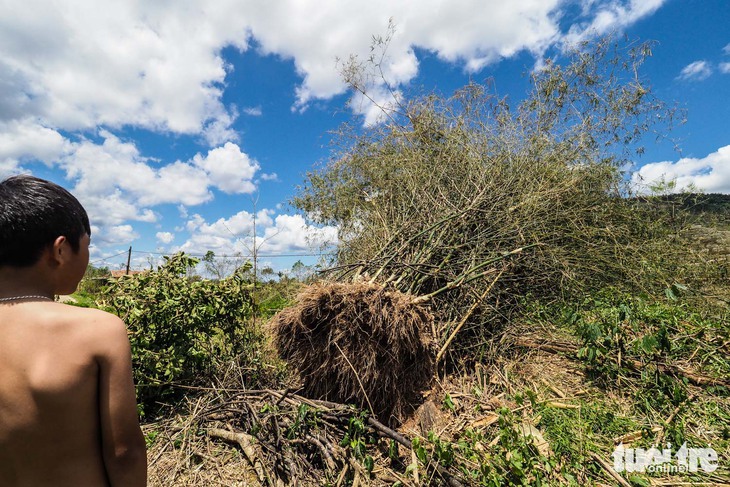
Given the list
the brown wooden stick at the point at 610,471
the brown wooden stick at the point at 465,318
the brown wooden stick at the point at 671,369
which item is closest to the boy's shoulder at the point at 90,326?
the brown wooden stick at the point at 610,471

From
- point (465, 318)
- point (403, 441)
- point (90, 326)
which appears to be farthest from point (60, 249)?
point (465, 318)

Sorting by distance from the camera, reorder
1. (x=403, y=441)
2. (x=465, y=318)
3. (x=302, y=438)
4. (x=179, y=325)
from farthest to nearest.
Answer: (x=465, y=318) → (x=179, y=325) → (x=302, y=438) → (x=403, y=441)

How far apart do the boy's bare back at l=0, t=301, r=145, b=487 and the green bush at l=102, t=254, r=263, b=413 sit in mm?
2797

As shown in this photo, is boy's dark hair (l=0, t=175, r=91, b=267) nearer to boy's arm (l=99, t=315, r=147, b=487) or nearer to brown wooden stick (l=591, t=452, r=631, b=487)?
boy's arm (l=99, t=315, r=147, b=487)

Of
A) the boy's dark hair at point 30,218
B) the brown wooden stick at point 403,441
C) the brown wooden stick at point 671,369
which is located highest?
the boy's dark hair at point 30,218

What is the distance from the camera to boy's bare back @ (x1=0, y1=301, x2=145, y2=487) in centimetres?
104

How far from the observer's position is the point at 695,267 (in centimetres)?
527

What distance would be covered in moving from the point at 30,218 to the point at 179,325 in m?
3.13

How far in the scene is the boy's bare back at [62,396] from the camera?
3.40ft

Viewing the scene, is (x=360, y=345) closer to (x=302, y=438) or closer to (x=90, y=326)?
(x=302, y=438)

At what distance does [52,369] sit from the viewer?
1036mm

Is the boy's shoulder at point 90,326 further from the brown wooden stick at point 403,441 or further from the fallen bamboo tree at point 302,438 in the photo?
the brown wooden stick at point 403,441

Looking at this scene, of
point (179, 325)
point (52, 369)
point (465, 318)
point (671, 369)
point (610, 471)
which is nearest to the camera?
point (52, 369)

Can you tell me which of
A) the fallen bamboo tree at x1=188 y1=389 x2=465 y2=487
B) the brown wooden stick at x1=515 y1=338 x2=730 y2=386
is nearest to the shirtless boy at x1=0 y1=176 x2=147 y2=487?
the fallen bamboo tree at x1=188 y1=389 x2=465 y2=487
